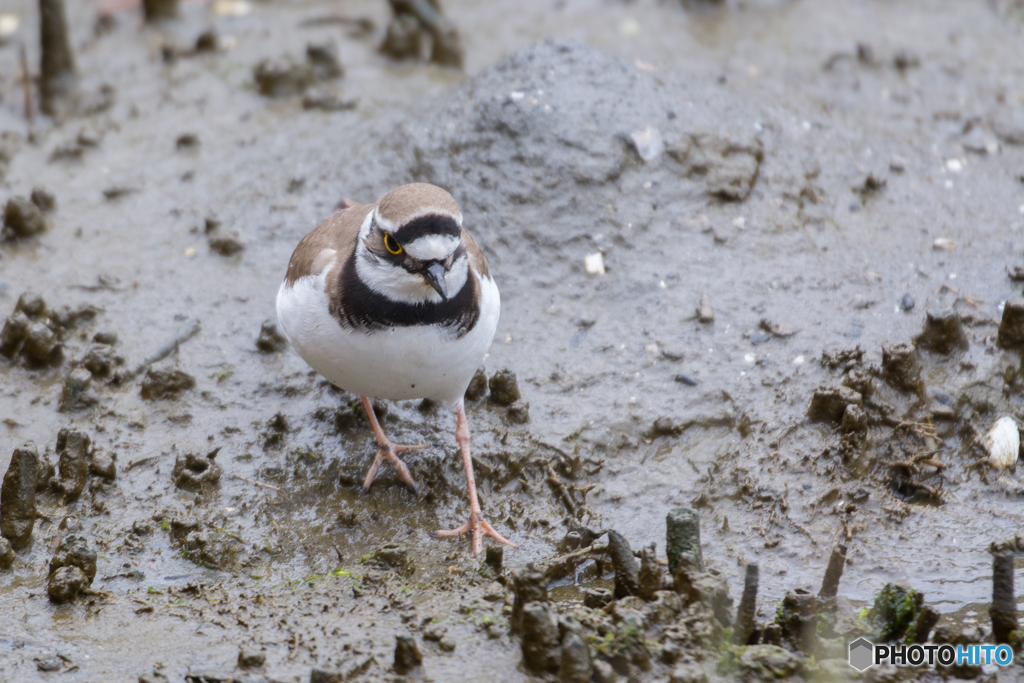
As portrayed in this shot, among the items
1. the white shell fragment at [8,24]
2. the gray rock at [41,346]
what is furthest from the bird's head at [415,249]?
the white shell fragment at [8,24]

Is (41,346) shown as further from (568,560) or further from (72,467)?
(568,560)

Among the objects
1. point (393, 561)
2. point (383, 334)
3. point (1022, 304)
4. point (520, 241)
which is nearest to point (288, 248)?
point (520, 241)

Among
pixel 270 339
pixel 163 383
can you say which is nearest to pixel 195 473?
pixel 163 383

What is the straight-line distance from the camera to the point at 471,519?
15.2ft

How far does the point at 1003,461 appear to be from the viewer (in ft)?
15.6

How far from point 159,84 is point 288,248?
2.72 meters

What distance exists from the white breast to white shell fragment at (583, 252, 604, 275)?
4.83ft

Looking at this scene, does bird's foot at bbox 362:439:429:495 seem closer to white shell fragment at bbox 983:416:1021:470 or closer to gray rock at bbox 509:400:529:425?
gray rock at bbox 509:400:529:425

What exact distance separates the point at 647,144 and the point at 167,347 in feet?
11.3

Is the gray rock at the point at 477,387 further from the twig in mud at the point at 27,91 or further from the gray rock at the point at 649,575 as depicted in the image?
the twig in mud at the point at 27,91

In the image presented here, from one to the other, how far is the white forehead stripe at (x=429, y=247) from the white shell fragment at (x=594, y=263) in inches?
79.3

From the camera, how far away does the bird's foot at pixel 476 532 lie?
4.56m

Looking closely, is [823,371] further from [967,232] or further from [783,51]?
[783,51]

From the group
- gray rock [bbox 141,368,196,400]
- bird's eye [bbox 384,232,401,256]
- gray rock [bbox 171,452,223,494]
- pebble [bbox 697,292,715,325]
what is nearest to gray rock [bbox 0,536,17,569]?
gray rock [bbox 171,452,223,494]
